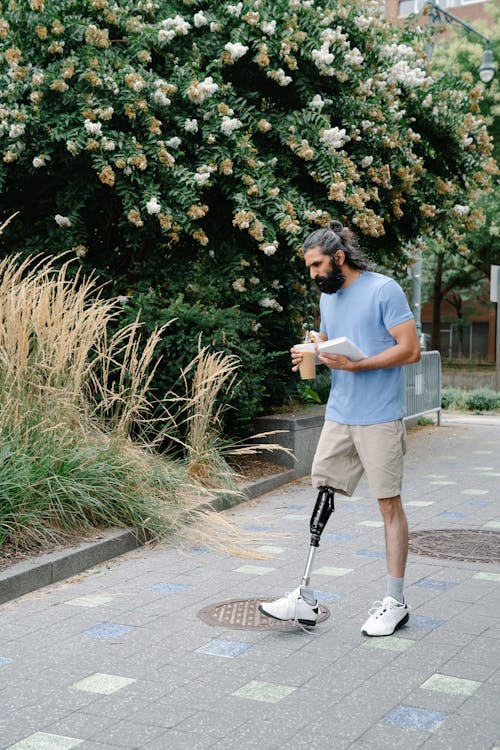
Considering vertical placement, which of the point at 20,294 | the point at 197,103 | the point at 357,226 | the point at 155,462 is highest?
the point at 197,103

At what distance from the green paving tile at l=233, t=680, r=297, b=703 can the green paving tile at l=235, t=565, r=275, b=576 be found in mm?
1849

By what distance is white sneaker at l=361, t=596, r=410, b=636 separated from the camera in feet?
15.1

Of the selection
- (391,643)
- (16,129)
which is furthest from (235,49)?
(391,643)

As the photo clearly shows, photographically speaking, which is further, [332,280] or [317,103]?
[317,103]

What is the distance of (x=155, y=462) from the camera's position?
24.2 ft

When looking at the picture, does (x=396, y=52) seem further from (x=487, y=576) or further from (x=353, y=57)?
(x=487, y=576)

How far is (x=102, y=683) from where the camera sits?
4.02 m

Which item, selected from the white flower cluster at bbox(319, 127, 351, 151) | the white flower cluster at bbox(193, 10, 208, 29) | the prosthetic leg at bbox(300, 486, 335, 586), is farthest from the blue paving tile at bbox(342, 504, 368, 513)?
the white flower cluster at bbox(193, 10, 208, 29)

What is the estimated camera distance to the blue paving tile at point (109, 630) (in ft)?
15.4

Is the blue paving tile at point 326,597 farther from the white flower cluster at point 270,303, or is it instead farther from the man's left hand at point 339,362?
the white flower cluster at point 270,303

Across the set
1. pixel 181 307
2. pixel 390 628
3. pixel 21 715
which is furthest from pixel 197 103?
pixel 21 715

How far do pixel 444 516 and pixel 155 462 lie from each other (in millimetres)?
2352

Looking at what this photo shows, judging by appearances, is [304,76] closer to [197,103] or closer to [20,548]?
[197,103]

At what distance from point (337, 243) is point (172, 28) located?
5705 millimetres
